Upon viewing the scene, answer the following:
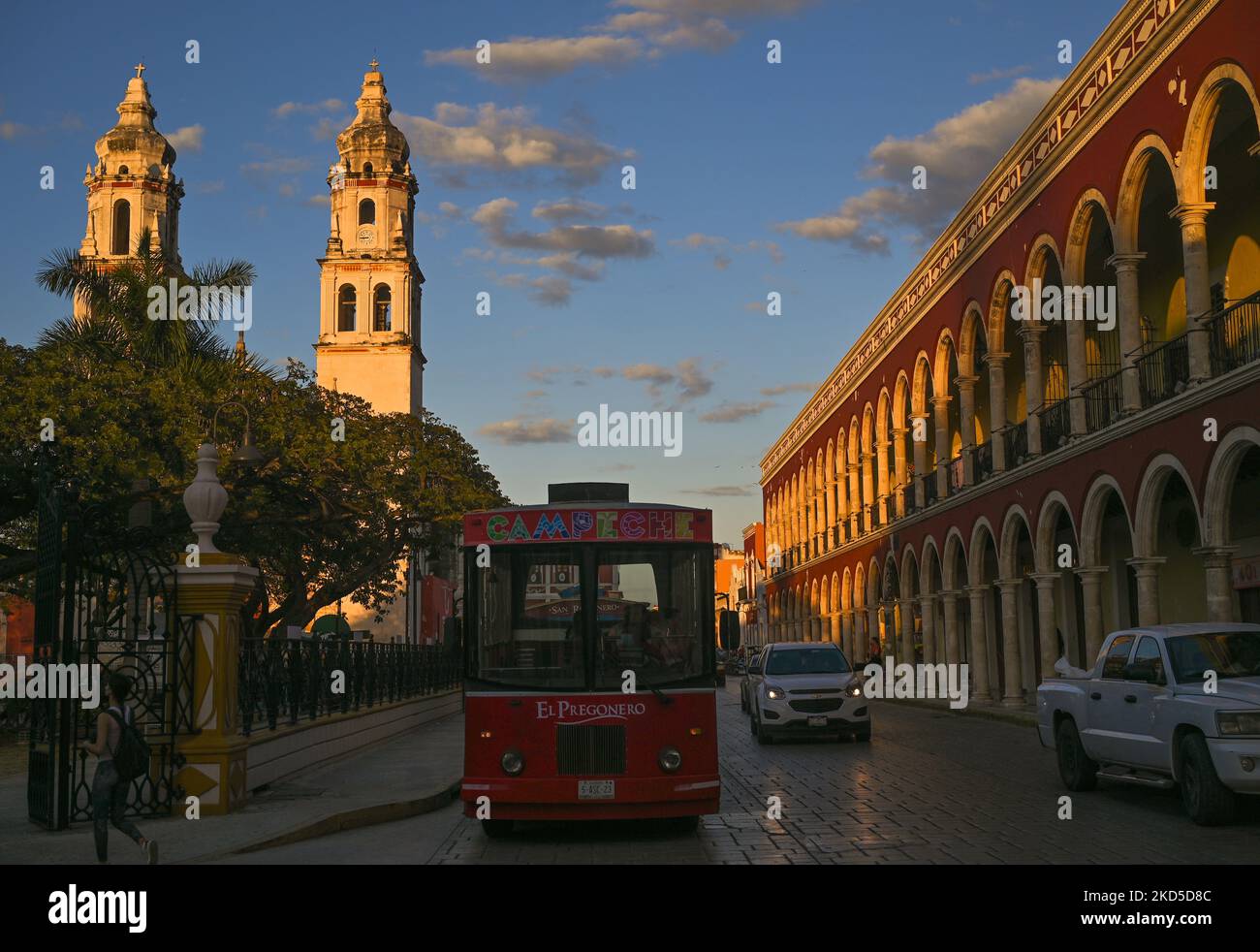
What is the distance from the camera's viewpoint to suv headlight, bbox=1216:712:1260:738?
11.0 metres

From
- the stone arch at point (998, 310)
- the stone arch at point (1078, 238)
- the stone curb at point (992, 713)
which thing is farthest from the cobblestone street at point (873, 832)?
the stone arch at point (998, 310)

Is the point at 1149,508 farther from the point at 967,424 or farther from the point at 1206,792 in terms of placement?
the point at 1206,792

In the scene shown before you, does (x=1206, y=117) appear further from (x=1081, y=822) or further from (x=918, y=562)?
(x=918, y=562)

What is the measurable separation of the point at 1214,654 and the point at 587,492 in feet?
19.7

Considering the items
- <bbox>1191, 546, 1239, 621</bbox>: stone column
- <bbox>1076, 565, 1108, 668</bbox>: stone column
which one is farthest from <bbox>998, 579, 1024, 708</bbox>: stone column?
<bbox>1191, 546, 1239, 621</bbox>: stone column

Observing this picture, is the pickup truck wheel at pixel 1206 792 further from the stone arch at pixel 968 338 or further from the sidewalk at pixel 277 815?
the stone arch at pixel 968 338

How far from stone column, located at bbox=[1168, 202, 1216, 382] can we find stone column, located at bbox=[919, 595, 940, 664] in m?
18.5

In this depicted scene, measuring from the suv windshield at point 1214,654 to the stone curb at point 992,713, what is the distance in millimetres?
12750

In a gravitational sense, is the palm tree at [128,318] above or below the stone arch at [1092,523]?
above

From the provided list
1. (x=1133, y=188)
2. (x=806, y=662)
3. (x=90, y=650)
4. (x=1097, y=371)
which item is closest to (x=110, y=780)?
(x=90, y=650)

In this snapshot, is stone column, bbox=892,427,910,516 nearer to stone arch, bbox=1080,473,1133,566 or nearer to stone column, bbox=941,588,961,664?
stone column, bbox=941,588,961,664

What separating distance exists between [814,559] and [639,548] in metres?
46.7

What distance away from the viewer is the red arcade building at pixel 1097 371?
19.5 m
